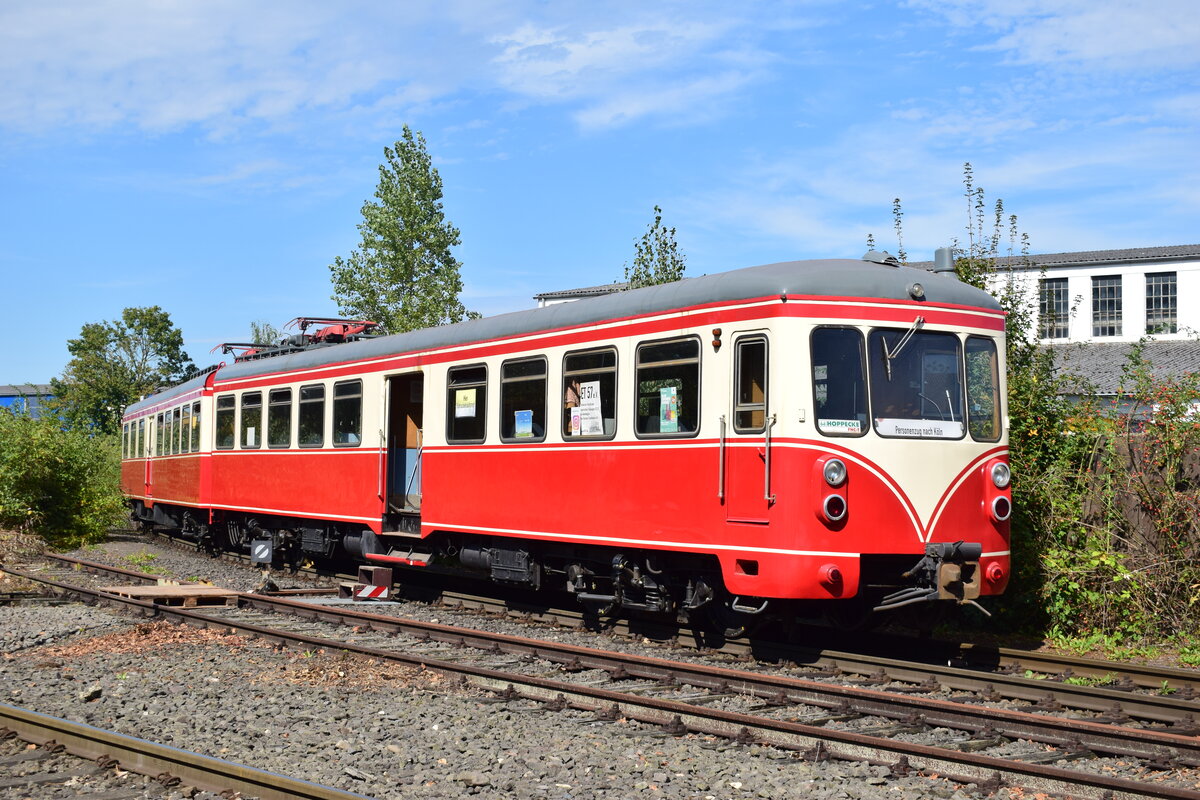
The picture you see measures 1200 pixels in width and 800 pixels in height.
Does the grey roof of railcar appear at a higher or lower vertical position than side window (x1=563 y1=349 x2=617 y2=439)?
higher

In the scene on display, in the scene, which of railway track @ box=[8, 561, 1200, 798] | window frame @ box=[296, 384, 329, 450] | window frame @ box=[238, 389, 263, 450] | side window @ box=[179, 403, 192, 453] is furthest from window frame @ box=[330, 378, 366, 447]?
side window @ box=[179, 403, 192, 453]

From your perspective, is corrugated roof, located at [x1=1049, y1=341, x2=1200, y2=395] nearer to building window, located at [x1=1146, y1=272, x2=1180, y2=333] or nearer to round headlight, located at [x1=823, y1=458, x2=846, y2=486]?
building window, located at [x1=1146, y1=272, x2=1180, y2=333]

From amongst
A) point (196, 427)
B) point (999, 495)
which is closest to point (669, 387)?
point (999, 495)

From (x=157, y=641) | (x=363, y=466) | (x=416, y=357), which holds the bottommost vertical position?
Result: (x=157, y=641)

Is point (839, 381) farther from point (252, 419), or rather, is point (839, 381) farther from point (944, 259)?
point (252, 419)

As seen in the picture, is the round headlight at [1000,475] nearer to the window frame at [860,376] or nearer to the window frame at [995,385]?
the window frame at [995,385]

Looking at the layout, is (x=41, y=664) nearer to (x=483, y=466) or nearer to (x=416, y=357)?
(x=483, y=466)

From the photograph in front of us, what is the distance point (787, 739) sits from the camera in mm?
7035

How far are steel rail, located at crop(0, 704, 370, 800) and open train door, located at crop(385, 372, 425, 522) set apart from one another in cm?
770

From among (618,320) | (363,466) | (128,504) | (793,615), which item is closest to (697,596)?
(793,615)

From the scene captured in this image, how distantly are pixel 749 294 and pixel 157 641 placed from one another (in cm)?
647

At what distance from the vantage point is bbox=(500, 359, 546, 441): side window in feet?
38.0

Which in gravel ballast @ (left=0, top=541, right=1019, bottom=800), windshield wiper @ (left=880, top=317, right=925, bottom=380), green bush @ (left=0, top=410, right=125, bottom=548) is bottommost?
gravel ballast @ (left=0, top=541, right=1019, bottom=800)

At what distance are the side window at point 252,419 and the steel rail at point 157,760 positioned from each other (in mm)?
11015
